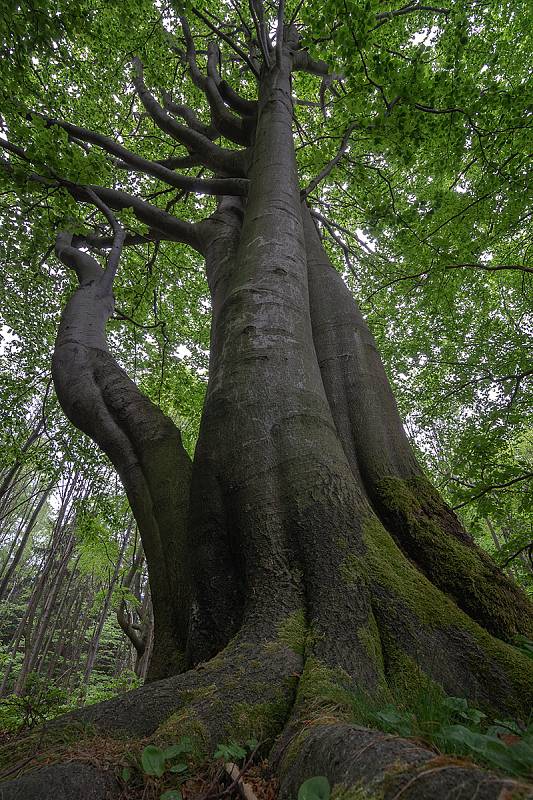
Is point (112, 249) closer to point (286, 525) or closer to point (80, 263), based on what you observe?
point (80, 263)

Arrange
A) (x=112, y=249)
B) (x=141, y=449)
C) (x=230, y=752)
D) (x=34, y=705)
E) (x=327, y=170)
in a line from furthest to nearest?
(x=112, y=249) < (x=327, y=170) < (x=141, y=449) < (x=34, y=705) < (x=230, y=752)

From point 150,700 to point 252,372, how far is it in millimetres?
1474

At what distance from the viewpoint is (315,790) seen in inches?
27.5

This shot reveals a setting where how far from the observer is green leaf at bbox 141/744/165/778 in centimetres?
90

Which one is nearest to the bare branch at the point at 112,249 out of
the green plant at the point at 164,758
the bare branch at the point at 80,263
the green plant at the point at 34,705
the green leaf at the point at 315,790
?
the bare branch at the point at 80,263

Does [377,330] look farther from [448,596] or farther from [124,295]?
[448,596]

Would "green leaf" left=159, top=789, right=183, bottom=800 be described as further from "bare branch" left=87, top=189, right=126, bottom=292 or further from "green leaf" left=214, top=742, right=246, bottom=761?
"bare branch" left=87, top=189, right=126, bottom=292

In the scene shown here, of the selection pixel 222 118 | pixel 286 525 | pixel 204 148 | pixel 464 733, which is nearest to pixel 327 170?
pixel 204 148

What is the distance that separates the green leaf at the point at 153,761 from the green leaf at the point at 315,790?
0.39 meters

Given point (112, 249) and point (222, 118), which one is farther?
point (222, 118)

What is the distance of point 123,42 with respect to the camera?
20.2ft

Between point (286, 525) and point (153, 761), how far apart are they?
95 cm

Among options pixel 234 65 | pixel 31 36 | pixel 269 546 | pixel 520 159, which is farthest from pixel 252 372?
pixel 234 65

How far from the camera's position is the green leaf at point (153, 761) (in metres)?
0.90
